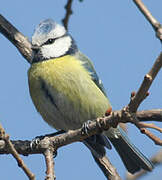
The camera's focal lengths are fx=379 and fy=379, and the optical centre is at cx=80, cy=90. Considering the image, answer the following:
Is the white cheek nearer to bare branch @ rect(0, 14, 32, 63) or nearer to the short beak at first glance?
the short beak

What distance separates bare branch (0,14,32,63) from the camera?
12.7 feet

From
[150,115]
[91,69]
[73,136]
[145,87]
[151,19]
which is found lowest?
[91,69]

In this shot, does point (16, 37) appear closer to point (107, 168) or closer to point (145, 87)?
point (107, 168)

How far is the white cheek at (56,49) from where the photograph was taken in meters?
3.92

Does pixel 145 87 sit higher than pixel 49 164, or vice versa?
pixel 145 87

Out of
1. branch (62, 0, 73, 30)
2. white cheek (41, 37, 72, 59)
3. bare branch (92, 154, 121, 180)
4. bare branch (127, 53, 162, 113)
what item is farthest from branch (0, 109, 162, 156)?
white cheek (41, 37, 72, 59)

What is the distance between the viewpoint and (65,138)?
9.19ft

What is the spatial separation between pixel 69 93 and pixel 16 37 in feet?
2.88

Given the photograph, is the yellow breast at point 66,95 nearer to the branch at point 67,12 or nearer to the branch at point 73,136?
the branch at point 67,12

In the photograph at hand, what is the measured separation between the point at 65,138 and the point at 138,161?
114 centimetres

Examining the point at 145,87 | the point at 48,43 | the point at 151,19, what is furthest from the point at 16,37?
the point at 151,19

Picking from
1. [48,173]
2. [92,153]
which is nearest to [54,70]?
[92,153]

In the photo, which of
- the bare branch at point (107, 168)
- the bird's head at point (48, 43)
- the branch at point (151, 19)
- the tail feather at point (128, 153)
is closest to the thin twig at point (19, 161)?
the branch at point (151, 19)

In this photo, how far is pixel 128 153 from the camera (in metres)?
3.78
